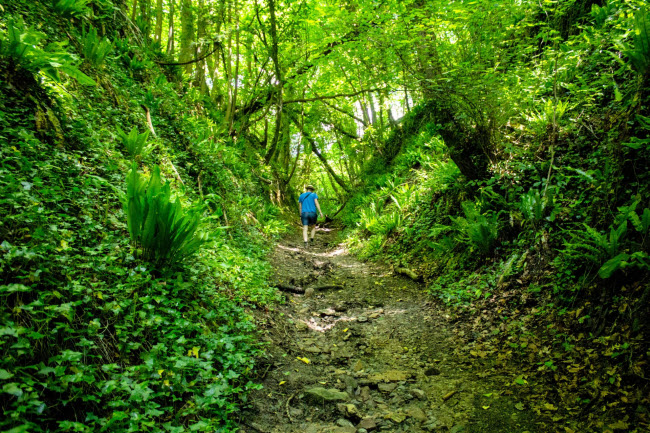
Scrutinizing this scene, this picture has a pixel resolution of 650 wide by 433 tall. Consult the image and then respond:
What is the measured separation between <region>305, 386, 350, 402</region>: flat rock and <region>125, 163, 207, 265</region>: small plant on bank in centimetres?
166

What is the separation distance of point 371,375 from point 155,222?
2400 millimetres

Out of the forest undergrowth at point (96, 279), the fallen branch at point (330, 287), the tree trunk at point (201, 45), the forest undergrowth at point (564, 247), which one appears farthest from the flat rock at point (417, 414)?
the tree trunk at point (201, 45)

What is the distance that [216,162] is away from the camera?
6.88 metres

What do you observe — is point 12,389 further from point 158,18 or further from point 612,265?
point 158,18

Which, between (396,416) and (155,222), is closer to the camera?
(396,416)

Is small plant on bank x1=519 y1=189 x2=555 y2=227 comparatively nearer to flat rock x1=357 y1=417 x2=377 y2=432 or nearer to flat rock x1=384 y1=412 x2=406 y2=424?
flat rock x1=384 y1=412 x2=406 y2=424

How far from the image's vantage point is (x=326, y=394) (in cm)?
257

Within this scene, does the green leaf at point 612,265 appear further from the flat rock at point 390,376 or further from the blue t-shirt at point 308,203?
the blue t-shirt at point 308,203

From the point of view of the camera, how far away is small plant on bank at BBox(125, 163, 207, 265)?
2.54 metres

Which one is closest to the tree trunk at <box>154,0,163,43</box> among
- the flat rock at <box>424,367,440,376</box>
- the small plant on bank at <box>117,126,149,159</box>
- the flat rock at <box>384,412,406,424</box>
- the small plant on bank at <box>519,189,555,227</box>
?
the small plant on bank at <box>117,126,149,159</box>

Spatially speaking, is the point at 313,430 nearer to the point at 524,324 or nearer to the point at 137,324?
the point at 137,324

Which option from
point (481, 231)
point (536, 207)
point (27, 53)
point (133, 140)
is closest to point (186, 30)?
point (133, 140)

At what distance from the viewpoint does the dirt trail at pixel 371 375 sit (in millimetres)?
2260

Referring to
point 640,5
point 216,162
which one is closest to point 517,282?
point 640,5
